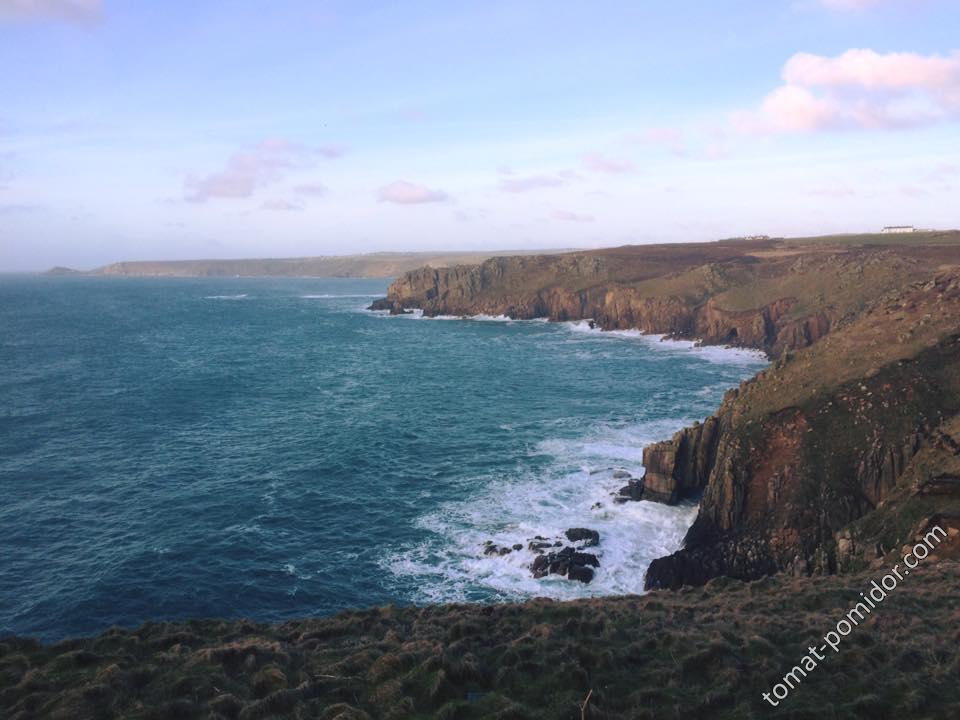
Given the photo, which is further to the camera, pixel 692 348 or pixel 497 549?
pixel 692 348

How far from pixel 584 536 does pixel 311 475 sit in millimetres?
22658

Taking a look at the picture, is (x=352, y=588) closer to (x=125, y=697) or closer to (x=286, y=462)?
(x=125, y=697)

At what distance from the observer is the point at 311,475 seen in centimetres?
4944

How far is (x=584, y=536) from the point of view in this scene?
38812 mm

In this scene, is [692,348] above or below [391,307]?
below

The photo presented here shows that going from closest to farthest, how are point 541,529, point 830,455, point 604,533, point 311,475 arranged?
1. point 830,455
2. point 604,533
3. point 541,529
4. point 311,475

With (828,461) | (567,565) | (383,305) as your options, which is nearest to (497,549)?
(567,565)

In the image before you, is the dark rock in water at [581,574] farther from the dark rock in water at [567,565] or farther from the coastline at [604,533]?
the coastline at [604,533]

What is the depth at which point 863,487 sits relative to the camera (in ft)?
113

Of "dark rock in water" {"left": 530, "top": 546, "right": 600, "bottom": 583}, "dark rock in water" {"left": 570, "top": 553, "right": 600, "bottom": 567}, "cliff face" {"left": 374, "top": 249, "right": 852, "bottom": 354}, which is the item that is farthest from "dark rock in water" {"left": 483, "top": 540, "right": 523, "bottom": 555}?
"cliff face" {"left": 374, "top": 249, "right": 852, "bottom": 354}

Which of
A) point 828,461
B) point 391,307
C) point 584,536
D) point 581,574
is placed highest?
point 391,307

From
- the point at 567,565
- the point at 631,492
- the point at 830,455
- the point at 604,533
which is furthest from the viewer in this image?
the point at 631,492

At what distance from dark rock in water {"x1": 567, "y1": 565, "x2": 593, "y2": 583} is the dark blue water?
52cm

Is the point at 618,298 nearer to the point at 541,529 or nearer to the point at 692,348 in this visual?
the point at 692,348
